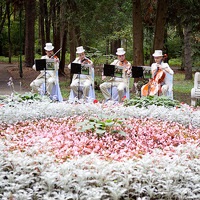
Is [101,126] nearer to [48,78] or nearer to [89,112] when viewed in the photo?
[89,112]

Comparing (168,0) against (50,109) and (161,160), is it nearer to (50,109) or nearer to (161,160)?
(50,109)

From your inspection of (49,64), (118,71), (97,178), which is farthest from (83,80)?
(97,178)

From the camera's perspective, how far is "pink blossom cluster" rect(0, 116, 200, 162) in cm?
556

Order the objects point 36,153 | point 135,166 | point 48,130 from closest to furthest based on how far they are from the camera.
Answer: point 135,166, point 36,153, point 48,130

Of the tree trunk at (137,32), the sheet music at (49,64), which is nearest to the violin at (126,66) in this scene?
the sheet music at (49,64)

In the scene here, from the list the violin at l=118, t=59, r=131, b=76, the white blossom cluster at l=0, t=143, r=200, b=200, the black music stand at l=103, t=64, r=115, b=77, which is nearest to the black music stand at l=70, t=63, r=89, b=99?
the black music stand at l=103, t=64, r=115, b=77

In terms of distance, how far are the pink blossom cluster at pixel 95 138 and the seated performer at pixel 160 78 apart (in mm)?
2659

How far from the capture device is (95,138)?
6316mm

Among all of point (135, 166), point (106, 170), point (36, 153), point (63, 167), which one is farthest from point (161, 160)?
point (36, 153)

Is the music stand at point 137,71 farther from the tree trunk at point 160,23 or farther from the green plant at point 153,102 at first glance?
the tree trunk at point 160,23

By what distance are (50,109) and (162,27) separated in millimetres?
7845

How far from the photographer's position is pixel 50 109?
8.16 metres

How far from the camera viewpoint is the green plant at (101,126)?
20.9ft

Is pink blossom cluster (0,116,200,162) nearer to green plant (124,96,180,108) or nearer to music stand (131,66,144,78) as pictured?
green plant (124,96,180,108)
